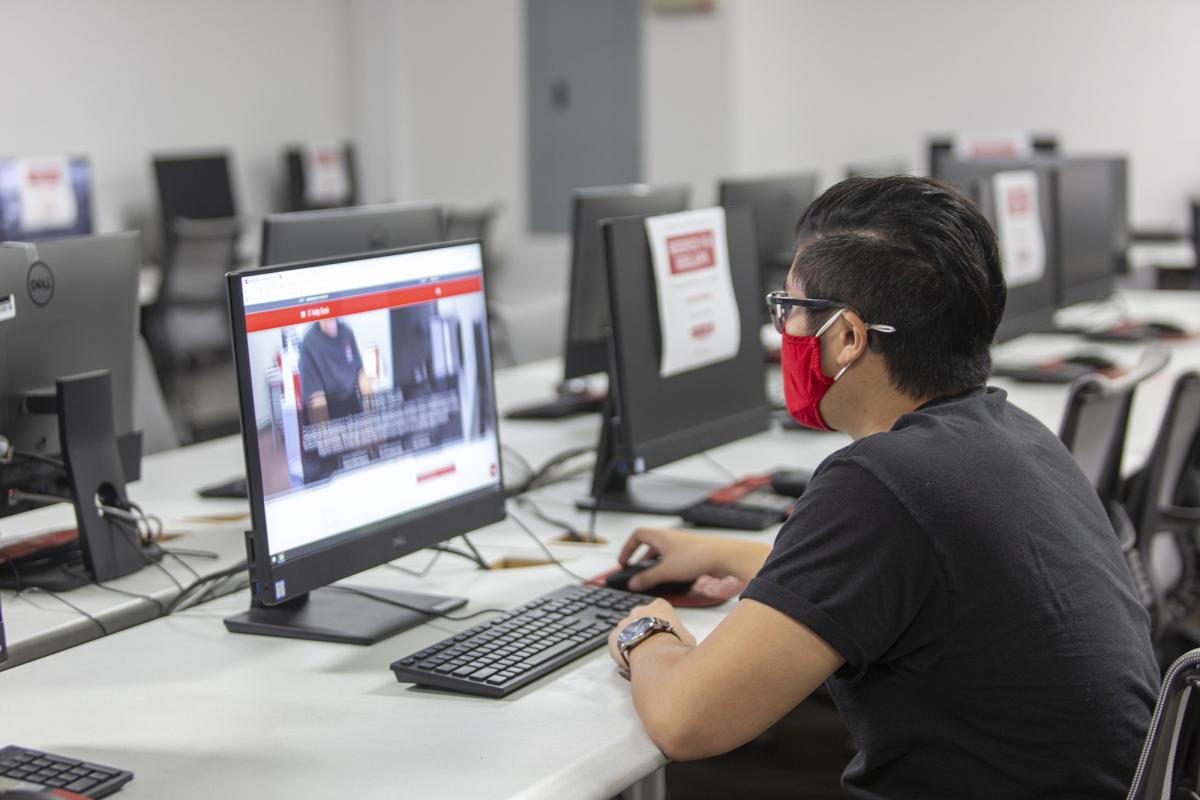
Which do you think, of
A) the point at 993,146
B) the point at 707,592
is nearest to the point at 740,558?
the point at 707,592

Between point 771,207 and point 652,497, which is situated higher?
point 771,207

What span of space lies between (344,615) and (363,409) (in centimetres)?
29

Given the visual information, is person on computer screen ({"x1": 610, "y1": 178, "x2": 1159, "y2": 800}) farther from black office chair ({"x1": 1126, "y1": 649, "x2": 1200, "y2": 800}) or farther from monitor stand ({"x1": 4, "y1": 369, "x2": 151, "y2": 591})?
monitor stand ({"x1": 4, "y1": 369, "x2": 151, "y2": 591})

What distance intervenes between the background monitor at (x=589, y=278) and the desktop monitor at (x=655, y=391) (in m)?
0.34

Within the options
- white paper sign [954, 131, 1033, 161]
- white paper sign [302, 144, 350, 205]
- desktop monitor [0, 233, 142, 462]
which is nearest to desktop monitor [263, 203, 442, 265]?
desktop monitor [0, 233, 142, 462]

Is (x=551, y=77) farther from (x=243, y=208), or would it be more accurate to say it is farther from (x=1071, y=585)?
(x=1071, y=585)

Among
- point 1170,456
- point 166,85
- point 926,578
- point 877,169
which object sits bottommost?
point 1170,456

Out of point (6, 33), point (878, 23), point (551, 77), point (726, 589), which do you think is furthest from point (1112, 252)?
point (6, 33)

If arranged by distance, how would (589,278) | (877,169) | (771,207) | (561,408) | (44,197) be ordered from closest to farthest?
(589,278)
(561,408)
(771,207)
(877,169)
(44,197)

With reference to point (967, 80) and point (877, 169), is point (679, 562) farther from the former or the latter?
point (967, 80)

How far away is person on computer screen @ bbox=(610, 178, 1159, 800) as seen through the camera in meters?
1.25

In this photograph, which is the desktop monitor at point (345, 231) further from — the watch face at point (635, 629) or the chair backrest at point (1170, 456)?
the chair backrest at point (1170, 456)

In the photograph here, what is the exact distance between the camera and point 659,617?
1.61 meters

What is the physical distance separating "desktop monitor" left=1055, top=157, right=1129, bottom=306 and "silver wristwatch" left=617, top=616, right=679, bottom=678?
2.60m
